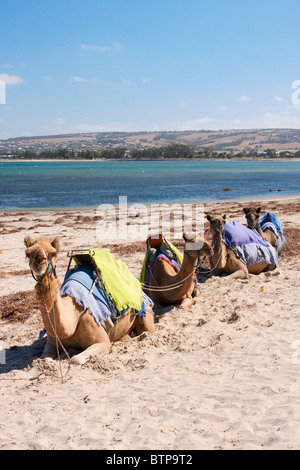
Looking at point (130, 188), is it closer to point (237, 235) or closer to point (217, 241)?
point (237, 235)

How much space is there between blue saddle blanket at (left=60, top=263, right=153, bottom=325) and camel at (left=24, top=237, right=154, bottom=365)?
9 cm

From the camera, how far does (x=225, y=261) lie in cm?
998

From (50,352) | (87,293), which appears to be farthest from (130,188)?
(50,352)

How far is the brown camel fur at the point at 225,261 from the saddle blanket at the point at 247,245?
0.35ft

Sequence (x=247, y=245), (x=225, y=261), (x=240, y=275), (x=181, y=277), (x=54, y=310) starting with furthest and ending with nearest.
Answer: (x=247, y=245), (x=240, y=275), (x=225, y=261), (x=181, y=277), (x=54, y=310)

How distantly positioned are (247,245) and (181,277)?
129 inches

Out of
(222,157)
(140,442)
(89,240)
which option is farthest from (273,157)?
(140,442)

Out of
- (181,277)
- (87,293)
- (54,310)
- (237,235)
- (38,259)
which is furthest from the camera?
(237,235)

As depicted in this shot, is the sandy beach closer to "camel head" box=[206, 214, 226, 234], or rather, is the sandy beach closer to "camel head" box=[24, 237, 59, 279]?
"camel head" box=[206, 214, 226, 234]

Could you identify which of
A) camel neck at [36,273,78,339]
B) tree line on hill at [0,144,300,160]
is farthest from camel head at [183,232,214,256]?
tree line on hill at [0,144,300,160]

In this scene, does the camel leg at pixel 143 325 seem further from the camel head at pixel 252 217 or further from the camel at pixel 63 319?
the camel head at pixel 252 217

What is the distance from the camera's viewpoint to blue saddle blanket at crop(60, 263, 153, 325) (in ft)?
19.6

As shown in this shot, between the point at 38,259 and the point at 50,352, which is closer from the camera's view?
the point at 38,259

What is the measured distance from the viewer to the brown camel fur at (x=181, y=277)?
738 cm
